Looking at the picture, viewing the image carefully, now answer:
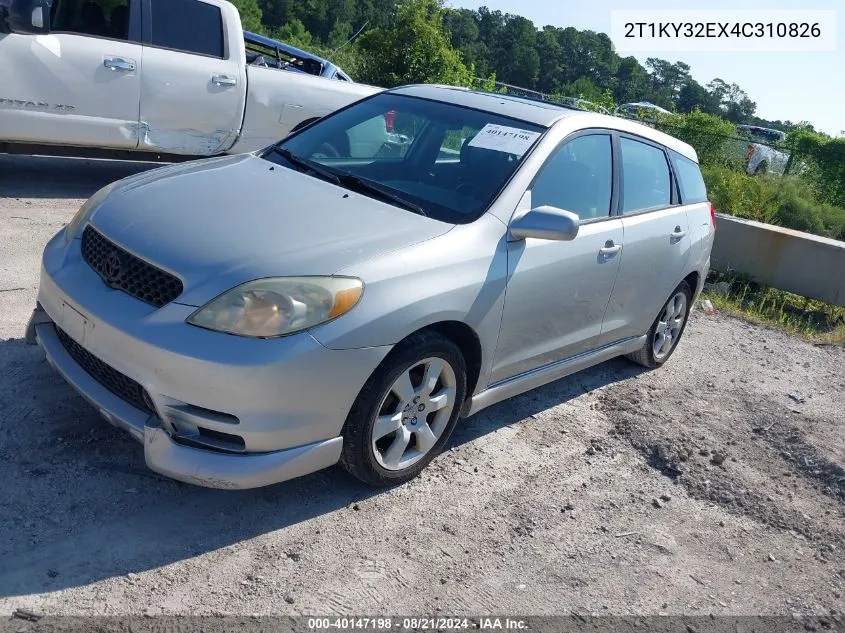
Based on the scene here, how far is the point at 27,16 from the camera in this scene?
6562 mm

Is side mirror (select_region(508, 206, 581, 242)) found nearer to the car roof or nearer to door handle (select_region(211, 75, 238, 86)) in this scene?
the car roof

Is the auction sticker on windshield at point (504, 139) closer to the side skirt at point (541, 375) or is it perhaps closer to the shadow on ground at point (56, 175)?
the side skirt at point (541, 375)

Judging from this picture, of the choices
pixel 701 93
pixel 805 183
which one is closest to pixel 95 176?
pixel 805 183

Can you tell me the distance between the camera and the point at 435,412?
12.3ft

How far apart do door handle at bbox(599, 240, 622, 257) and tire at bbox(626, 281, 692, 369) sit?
3.34 feet

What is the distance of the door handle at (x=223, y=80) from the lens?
7930 mm

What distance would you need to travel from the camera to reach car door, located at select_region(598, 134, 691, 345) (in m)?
4.75

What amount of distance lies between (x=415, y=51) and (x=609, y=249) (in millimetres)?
11786

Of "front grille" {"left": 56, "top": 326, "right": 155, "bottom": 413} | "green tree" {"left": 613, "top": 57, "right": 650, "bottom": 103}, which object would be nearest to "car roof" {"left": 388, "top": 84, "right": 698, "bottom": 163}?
"front grille" {"left": 56, "top": 326, "right": 155, "bottom": 413}

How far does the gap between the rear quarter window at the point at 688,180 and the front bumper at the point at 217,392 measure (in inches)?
124

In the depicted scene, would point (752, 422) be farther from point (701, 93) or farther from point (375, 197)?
point (701, 93)

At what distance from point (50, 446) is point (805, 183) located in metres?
14.8

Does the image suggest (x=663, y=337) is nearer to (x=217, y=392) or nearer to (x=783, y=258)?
(x=783, y=258)

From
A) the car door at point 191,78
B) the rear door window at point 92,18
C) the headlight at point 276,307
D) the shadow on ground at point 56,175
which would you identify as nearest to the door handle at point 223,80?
the car door at point 191,78
